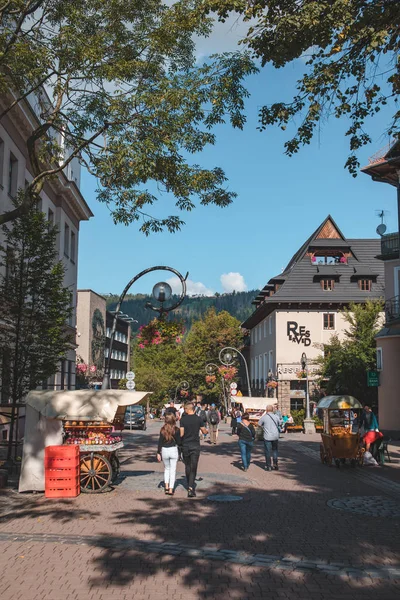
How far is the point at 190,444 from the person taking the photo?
13062mm

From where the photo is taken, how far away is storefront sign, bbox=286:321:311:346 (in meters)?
48.8

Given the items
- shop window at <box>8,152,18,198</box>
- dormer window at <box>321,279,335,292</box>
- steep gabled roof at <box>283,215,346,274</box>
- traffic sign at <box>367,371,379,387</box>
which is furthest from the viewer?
steep gabled roof at <box>283,215,346,274</box>

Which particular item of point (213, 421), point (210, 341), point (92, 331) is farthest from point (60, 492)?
point (210, 341)

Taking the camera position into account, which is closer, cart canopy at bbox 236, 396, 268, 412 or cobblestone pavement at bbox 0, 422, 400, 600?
cobblestone pavement at bbox 0, 422, 400, 600

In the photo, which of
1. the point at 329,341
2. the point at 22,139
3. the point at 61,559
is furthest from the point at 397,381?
the point at 61,559

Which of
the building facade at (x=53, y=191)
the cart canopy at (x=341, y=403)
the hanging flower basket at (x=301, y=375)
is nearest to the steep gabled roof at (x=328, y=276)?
the hanging flower basket at (x=301, y=375)

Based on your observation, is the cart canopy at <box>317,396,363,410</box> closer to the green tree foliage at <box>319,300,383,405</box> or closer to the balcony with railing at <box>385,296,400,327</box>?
the balcony with railing at <box>385,296,400,327</box>

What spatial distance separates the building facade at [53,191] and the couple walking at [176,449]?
5864 millimetres

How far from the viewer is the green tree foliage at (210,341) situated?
7238 centimetres

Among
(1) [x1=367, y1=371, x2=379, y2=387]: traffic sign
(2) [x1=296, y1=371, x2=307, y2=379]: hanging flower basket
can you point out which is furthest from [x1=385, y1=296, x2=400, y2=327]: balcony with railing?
(2) [x1=296, y1=371, x2=307, y2=379]: hanging flower basket

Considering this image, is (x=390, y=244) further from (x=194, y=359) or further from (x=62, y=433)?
(x=194, y=359)

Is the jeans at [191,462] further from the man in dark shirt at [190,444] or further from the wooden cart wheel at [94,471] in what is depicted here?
the wooden cart wheel at [94,471]

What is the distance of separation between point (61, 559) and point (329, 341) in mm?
42309

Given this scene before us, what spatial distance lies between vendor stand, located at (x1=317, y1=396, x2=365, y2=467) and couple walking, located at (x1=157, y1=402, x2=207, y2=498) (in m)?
5.70
